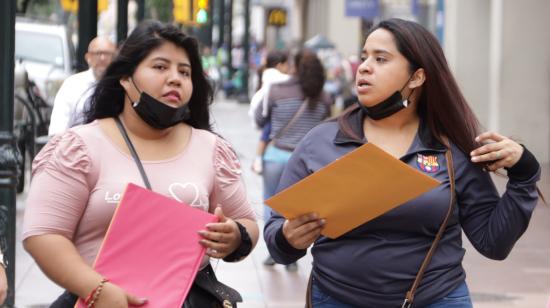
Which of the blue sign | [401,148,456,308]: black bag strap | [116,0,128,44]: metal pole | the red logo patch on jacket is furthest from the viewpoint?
the blue sign

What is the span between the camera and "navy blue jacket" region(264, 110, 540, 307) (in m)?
4.27

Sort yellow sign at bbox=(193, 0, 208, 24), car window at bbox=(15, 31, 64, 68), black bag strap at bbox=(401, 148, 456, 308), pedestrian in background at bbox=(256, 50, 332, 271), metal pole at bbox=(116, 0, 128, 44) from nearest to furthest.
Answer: black bag strap at bbox=(401, 148, 456, 308)
pedestrian in background at bbox=(256, 50, 332, 271)
metal pole at bbox=(116, 0, 128, 44)
yellow sign at bbox=(193, 0, 208, 24)
car window at bbox=(15, 31, 64, 68)

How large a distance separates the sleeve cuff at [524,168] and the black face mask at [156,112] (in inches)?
45.3

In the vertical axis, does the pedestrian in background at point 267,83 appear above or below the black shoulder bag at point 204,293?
below

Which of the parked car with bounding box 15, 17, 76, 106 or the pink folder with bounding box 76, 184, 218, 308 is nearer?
the pink folder with bounding box 76, 184, 218, 308

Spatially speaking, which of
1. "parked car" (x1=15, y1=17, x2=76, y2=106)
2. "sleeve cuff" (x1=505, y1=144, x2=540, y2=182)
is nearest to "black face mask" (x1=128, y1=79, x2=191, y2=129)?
"sleeve cuff" (x1=505, y1=144, x2=540, y2=182)

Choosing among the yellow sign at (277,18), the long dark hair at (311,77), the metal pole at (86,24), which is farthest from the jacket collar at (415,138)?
the yellow sign at (277,18)

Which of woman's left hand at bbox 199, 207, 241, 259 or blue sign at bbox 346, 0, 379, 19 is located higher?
woman's left hand at bbox 199, 207, 241, 259

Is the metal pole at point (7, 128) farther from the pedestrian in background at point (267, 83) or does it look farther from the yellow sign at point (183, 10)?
the yellow sign at point (183, 10)

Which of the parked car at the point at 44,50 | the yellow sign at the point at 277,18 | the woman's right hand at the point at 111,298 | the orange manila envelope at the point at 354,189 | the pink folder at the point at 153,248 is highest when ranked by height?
the orange manila envelope at the point at 354,189

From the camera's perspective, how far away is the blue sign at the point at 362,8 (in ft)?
105

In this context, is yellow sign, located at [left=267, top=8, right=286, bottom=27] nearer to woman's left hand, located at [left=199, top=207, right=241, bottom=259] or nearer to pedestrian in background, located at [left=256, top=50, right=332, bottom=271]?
pedestrian in background, located at [left=256, top=50, right=332, bottom=271]

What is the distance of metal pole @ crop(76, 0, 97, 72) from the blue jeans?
7.72 meters

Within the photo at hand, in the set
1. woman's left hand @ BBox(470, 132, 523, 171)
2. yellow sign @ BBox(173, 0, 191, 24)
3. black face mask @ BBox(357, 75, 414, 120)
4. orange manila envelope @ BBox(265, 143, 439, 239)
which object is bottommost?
yellow sign @ BBox(173, 0, 191, 24)
